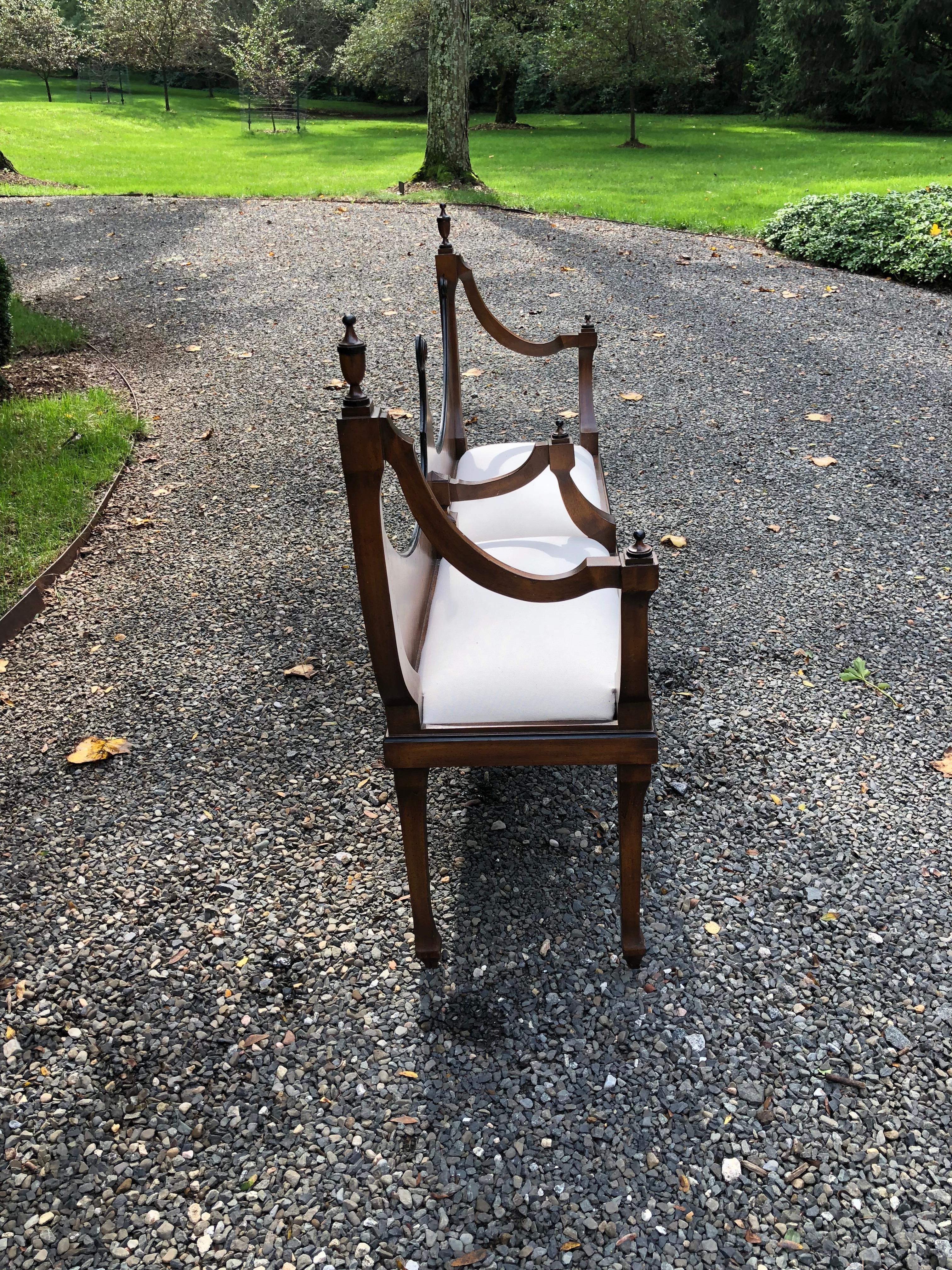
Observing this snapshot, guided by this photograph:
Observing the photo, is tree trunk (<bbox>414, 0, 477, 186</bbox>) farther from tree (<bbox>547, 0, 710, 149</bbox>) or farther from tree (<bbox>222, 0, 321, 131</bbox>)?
tree (<bbox>222, 0, 321, 131</bbox>)

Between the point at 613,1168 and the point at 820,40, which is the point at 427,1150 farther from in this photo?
the point at 820,40

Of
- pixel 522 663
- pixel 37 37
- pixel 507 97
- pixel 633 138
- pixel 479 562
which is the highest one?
pixel 37 37

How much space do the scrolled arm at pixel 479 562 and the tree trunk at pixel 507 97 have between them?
1192 inches

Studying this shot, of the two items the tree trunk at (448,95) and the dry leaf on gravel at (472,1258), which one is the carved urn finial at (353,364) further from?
the tree trunk at (448,95)

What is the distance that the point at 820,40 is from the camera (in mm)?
27281

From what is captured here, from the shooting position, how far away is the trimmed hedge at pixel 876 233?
846 centimetres

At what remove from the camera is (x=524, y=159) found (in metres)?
20.2

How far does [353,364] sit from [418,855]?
1.21m

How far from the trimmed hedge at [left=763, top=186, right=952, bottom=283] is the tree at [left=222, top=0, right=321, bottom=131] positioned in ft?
75.8

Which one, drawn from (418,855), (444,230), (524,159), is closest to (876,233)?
(444,230)

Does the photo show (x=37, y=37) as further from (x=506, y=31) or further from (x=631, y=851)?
(x=631, y=851)

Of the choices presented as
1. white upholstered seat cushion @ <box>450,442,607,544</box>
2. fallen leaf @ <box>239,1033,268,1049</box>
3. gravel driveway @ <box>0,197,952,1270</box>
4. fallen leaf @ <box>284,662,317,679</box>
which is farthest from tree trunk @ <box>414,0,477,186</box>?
fallen leaf @ <box>239,1033,268,1049</box>

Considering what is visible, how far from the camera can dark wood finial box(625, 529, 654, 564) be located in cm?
194

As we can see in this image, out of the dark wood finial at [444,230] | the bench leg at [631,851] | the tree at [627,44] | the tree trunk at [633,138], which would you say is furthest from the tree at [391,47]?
the bench leg at [631,851]
